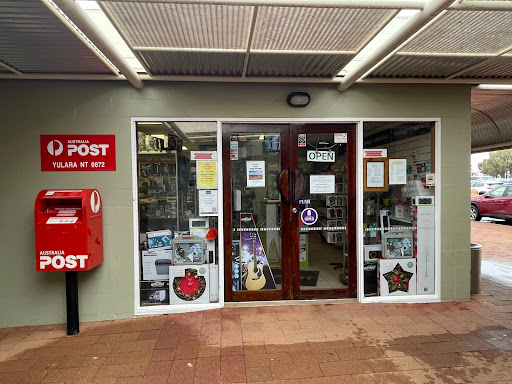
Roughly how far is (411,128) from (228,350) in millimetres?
3494

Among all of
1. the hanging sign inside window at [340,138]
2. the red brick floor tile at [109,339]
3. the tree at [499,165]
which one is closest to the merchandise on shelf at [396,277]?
the hanging sign inside window at [340,138]

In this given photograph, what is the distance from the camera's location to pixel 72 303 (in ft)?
10.9

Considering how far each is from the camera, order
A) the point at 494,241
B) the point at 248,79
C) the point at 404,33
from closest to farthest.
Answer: the point at 404,33, the point at 248,79, the point at 494,241

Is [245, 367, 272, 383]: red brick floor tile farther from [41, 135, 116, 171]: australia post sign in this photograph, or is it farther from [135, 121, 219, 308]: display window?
[41, 135, 116, 171]: australia post sign

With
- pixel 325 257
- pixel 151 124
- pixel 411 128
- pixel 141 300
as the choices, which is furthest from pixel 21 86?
pixel 411 128

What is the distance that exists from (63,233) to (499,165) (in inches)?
1948

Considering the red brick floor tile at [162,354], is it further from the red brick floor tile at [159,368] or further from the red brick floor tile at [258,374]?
the red brick floor tile at [258,374]

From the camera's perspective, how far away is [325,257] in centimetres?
405

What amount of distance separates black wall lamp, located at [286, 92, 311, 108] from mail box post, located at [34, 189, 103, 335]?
101 inches

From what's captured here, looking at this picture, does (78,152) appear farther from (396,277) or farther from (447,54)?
(396,277)

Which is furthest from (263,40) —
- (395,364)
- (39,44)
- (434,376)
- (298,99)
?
(434,376)

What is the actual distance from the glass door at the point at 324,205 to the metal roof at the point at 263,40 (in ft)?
2.43

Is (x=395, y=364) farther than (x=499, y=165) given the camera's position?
No

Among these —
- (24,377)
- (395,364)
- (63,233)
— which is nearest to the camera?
(24,377)
